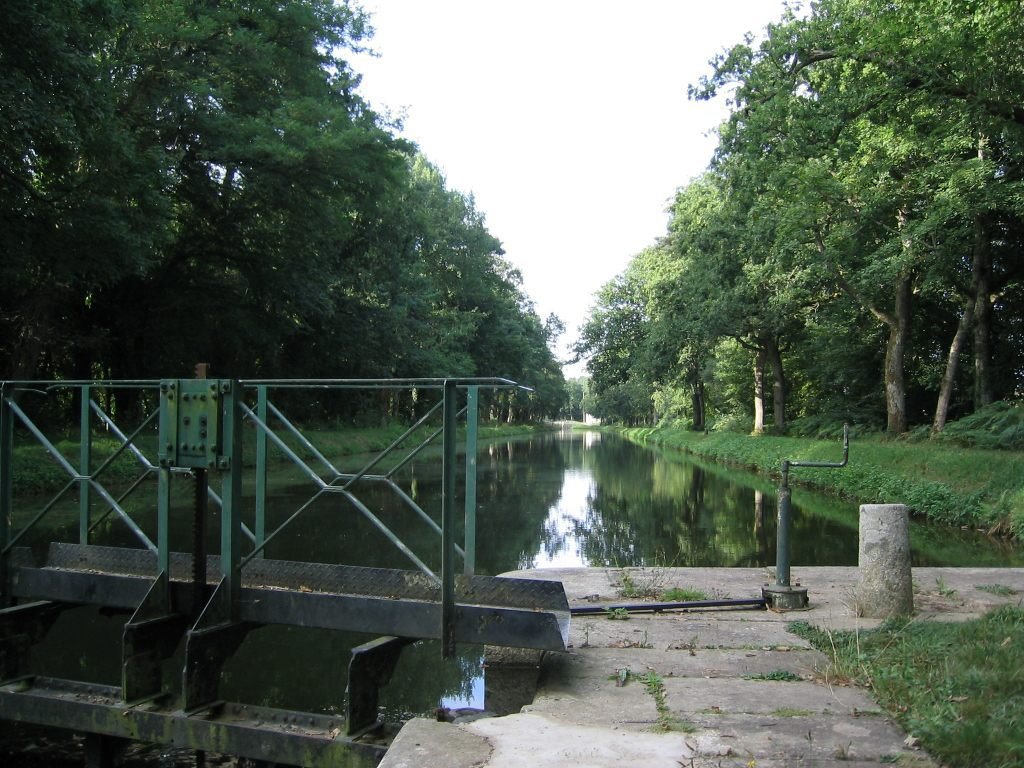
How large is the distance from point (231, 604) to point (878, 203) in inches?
701

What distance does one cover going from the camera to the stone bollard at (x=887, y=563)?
5699 millimetres

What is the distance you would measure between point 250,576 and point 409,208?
29810 millimetres

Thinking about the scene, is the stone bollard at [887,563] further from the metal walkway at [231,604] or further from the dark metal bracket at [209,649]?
the dark metal bracket at [209,649]

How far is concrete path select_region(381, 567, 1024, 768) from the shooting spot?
11.5 feet

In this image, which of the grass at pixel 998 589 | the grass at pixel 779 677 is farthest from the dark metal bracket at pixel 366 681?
the grass at pixel 998 589

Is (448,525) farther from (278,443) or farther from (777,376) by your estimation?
(777,376)

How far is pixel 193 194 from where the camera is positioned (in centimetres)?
2117

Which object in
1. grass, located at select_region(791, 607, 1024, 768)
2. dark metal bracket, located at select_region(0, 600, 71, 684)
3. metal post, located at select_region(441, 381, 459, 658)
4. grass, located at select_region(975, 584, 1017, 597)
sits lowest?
dark metal bracket, located at select_region(0, 600, 71, 684)

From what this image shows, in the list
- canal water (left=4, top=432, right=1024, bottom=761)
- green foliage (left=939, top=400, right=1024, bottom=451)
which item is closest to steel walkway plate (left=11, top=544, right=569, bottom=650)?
canal water (left=4, top=432, right=1024, bottom=761)

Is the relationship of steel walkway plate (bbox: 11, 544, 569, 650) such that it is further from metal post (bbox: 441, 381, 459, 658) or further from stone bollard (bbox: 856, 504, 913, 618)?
stone bollard (bbox: 856, 504, 913, 618)

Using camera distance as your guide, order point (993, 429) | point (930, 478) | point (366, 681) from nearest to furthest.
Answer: point (366, 681), point (930, 478), point (993, 429)

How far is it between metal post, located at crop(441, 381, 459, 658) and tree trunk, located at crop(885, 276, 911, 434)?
1985 cm

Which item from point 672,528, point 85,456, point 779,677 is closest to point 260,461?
point 85,456

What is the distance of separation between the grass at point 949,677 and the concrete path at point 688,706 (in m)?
0.11
